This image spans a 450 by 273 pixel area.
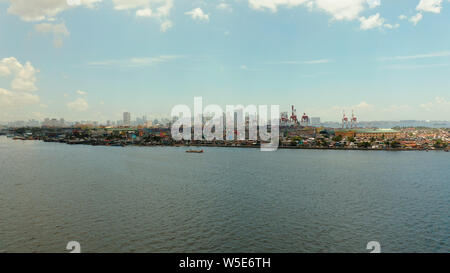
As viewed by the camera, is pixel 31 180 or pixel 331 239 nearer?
pixel 331 239

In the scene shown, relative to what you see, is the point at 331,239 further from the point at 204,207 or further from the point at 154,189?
the point at 154,189

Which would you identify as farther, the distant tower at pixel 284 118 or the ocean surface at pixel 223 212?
the distant tower at pixel 284 118

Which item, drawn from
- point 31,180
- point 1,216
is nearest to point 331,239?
point 1,216

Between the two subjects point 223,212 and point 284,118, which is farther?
point 284,118

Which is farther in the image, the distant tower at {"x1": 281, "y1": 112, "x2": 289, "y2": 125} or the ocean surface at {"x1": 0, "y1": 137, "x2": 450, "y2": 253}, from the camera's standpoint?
the distant tower at {"x1": 281, "y1": 112, "x2": 289, "y2": 125}
